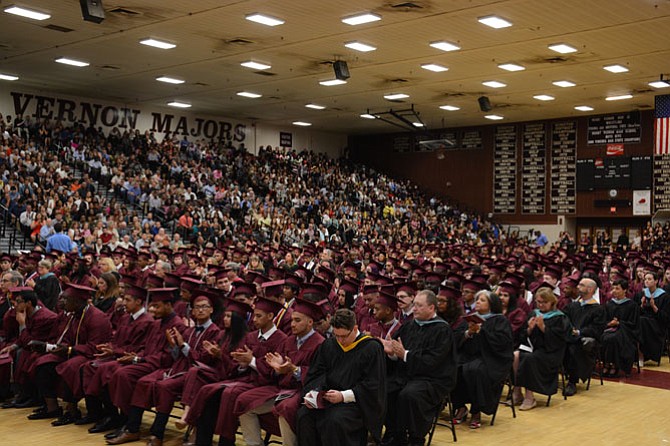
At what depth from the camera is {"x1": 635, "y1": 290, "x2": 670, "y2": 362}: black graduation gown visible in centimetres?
1243

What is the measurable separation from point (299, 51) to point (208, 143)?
14.7m

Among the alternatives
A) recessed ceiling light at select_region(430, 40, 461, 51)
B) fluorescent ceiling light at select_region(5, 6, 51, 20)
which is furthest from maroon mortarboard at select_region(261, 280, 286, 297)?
recessed ceiling light at select_region(430, 40, 461, 51)

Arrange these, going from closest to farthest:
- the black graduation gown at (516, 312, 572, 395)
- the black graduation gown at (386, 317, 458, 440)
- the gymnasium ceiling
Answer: the black graduation gown at (386, 317, 458, 440) < the black graduation gown at (516, 312, 572, 395) < the gymnasium ceiling

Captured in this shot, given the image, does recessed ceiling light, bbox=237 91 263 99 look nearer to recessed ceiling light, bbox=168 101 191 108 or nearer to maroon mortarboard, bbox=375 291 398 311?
recessed ceiling light, bbox=168 101 191 108

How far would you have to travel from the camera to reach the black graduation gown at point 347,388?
6.30 m

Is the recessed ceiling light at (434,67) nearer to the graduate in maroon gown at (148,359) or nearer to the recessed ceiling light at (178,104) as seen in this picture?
the recessed ceiling light at (178,104)

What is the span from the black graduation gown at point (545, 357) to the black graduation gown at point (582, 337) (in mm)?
321

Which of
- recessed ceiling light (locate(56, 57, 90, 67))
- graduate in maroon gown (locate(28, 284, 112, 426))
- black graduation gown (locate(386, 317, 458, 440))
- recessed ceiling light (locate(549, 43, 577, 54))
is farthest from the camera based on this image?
recessed ceiling light (locate(56, 57, 90, 67))

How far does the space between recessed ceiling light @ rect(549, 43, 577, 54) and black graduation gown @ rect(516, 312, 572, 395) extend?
1167 cm

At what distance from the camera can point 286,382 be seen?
273 inches

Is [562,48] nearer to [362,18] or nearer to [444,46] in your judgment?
[444,46]

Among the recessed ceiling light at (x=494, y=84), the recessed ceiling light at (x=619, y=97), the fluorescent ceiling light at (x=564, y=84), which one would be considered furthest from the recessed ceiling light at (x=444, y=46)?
the recessed ceiling light at (x=619, y=97)

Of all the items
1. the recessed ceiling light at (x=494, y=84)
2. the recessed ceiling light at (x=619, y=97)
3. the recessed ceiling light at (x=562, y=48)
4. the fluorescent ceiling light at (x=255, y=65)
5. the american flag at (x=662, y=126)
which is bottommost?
the american flag at (x=662, y=126)

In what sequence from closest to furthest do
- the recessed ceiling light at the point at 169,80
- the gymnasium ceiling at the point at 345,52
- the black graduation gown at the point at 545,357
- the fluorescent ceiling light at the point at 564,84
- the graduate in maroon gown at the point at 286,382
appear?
the graduate in maroon gown at the point at 286,382 < the black graduation gown at the point at 545,357 < the gymnasium ceiling at the point at 345,52 < the fluorescent ceiling light at the point at 564,84 < the recessed ceiling light at the point at 169,80
